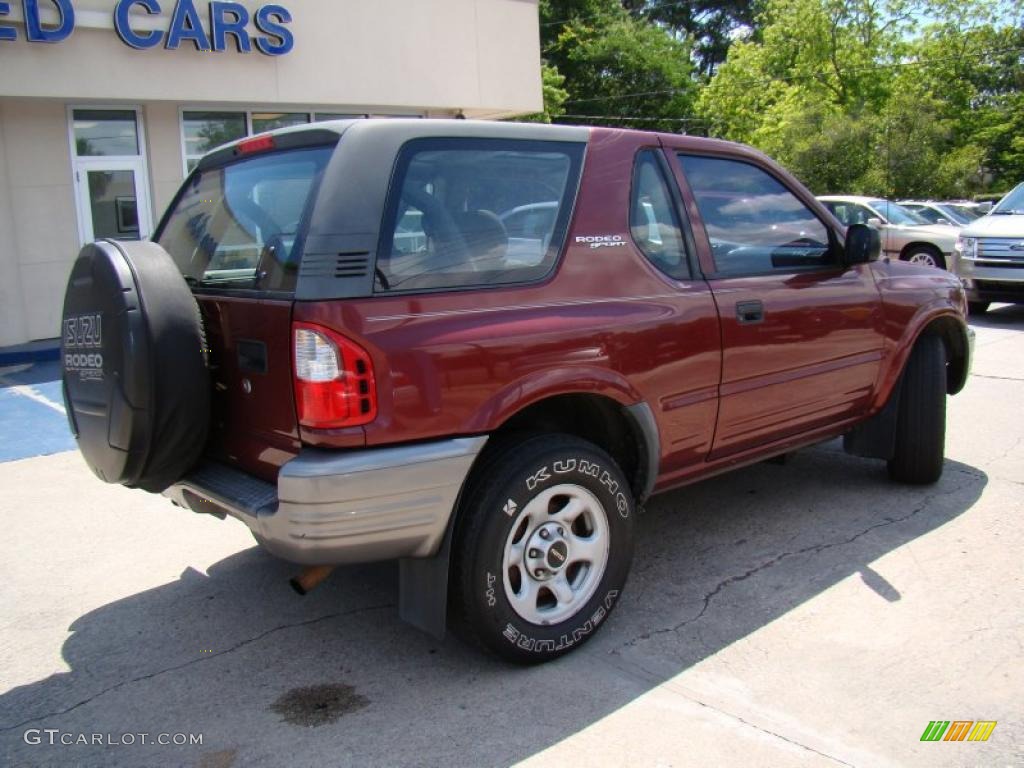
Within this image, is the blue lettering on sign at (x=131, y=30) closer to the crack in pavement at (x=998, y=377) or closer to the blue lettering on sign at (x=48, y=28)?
the blue lettering on sign at (x=48, y=28)

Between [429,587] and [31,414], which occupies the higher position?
[429,587]

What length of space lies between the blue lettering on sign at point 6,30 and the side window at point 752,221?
898 cm

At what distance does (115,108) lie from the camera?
11.5 m

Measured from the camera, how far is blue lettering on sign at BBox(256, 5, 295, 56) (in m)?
11.8

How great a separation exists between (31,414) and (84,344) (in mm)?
5089

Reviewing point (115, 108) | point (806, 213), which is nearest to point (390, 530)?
point (806, 213)

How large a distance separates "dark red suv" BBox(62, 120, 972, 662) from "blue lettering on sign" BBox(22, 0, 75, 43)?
24.8ft

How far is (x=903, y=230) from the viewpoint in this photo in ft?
47.9

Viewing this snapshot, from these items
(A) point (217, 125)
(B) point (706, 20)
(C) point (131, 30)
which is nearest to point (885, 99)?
(B) point (706, 20)

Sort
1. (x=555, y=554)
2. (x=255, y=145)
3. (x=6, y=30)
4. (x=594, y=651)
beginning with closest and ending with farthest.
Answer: (x=555, y=554) → (x=594, y=651) → (x=255, y=145) → (x=6, y=30)

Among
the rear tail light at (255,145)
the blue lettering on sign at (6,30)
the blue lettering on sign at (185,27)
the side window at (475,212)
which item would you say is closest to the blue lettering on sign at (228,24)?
the blue lettering on sign at (185,27)

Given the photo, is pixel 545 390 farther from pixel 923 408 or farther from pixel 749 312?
pixel 923 408

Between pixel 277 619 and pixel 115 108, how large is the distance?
9702mm

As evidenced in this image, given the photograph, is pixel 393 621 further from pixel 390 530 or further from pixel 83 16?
pixel 83 16
